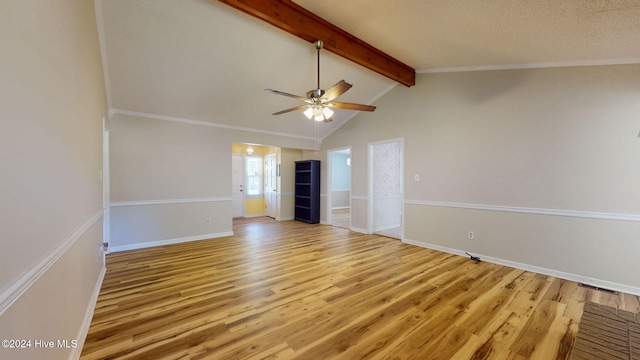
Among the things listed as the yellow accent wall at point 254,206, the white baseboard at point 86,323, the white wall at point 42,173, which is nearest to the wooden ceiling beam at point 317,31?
the white wall at point 42,173

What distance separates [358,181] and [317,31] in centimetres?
363

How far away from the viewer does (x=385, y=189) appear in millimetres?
6238

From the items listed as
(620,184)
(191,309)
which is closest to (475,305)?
(620,184)

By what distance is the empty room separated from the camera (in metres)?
1.42

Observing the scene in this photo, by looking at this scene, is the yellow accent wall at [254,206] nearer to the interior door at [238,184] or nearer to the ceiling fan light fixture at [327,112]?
the interior door at [238,184]

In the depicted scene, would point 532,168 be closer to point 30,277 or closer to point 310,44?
point 310,44

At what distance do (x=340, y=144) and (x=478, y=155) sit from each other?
3.32 metres

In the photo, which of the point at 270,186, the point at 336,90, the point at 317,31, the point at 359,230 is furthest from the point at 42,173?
the point at 270,186

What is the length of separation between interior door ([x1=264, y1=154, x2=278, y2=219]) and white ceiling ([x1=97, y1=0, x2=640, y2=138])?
336 centimetres

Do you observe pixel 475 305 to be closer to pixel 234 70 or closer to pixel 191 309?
pixel 191 309

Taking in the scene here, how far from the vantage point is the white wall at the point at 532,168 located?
2980 millimetres

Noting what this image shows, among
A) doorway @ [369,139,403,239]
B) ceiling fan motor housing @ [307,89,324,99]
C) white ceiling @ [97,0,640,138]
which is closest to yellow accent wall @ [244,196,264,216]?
white ceiling @ [97,0,640,138]

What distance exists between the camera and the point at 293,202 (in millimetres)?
7953

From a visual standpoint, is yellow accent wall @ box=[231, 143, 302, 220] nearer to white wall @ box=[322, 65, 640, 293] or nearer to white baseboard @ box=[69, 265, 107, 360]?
white wall @ box=[322, 65, 640, 293]
